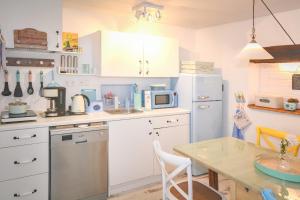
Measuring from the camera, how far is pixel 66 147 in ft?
8.03

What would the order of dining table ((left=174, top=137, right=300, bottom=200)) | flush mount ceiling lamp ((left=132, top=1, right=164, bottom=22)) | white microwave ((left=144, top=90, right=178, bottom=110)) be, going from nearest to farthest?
dining table ((left=174, top=137, right=300, bottom=200))
flush mount ceiling lamp ((left=132, top=1, right=164, bottom=22))
white microwave ((left=144, top=90, right=178, bottom=110))

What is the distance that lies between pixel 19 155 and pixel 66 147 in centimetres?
43

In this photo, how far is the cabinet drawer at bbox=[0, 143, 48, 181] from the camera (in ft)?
7.15

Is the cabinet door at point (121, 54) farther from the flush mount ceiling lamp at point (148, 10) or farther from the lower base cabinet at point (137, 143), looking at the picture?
the lower base cabinet at point (137, 143)

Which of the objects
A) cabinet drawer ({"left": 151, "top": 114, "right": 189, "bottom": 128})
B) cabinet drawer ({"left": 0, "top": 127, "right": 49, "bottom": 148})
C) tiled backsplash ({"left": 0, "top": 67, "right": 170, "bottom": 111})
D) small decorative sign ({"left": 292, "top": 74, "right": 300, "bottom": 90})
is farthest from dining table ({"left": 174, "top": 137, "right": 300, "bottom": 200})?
tiled backsplash ({"left": 0, "top": 67, "right": 170, "bottom": 111})

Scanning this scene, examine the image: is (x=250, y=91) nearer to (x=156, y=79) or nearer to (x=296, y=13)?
(x=296, y=13)

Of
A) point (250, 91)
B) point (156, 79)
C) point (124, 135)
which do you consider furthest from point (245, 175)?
point (156, 79)

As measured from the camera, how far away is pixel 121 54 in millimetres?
3039

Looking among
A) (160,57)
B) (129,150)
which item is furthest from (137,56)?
(129,150)

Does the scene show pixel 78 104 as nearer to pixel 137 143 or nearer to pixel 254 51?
pixel 137 143

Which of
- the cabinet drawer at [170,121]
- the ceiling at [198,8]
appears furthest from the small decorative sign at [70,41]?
the cabinet drawer at [170,121]

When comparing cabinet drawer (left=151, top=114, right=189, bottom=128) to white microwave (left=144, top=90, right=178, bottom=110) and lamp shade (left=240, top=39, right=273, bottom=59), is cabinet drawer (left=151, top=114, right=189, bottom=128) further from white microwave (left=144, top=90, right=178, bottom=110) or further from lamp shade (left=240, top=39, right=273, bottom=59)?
lamp shade (left=240, top=39, right=273, bottom=59)

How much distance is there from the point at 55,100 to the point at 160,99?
1436 millimetres

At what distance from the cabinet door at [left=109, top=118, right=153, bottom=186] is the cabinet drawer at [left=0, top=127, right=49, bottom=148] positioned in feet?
2.36
